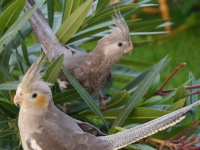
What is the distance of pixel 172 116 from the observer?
1.33 meters

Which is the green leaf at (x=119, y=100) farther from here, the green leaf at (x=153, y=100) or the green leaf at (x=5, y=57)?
the green leaf at (x=5, y=57)

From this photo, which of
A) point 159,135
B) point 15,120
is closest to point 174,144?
point 159,135

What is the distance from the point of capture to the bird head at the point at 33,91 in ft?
4.52

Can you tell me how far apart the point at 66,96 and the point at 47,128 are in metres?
0.19

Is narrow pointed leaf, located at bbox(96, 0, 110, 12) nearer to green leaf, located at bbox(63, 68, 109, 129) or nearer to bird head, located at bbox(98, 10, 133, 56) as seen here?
bird head, located at bbox(98, 10, 133, 56)

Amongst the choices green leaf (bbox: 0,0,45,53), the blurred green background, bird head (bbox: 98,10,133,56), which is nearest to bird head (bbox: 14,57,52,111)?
green leaf (bbox: 0,0,45,53)

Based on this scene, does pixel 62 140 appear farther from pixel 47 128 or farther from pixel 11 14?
pixel 11 14

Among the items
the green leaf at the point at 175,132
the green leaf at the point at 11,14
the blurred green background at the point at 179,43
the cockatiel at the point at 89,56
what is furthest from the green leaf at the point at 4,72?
the blurred green background at the point at 179,43

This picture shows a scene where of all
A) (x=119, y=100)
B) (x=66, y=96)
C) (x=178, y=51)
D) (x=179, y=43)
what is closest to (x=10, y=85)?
(x=66, y=96)

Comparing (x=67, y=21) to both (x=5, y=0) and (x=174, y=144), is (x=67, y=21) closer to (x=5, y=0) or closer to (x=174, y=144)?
(x=5, y=0)

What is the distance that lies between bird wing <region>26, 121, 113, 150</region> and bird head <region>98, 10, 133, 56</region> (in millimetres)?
377

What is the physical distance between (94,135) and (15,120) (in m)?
0.25

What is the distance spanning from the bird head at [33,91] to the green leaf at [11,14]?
0.69ft

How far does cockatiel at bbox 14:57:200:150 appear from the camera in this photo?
1.38 meters
